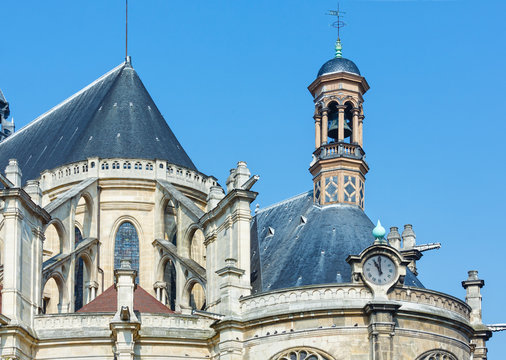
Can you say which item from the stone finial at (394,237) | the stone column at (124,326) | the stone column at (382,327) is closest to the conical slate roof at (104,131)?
the stone finial at (394,237)

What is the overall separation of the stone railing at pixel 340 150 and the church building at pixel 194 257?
51 millimetres

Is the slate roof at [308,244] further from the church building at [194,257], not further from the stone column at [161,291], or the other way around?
the stone column at [161,291]

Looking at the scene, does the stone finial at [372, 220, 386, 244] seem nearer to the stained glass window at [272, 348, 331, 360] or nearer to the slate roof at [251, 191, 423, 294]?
the slate roof at [251, 191, 423, 294]

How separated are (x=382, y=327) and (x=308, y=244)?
5744 mm

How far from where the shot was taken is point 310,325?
37.9m

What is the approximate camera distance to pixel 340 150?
45.2 metres

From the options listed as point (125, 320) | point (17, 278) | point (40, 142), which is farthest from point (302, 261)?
point (40, 142)

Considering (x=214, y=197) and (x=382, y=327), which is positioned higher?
(x=214, y=197)

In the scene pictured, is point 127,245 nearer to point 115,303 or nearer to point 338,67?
point 115,303

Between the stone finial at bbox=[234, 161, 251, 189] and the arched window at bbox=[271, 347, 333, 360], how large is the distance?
623cm

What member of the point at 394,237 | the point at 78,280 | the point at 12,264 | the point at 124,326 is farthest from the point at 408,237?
the point at 12,264

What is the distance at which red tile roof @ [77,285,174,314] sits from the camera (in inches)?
1625

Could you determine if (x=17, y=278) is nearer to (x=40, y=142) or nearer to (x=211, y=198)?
(x=211, y=198)

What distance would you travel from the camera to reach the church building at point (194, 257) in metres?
38.1
